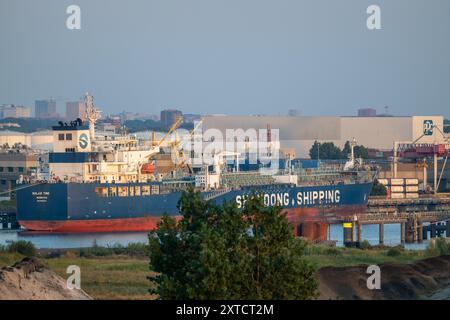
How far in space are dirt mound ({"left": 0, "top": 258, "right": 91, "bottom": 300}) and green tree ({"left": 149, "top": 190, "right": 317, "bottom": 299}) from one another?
3.86 metres

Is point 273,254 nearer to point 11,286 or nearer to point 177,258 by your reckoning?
point 177,258

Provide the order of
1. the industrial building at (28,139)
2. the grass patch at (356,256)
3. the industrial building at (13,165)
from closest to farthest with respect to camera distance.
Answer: the grass patch at (356,256) < the industrial building at (13,165) < the industrial building at (28,139)

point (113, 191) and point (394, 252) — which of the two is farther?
point (113, 191)

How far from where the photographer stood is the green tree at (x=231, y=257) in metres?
27.3

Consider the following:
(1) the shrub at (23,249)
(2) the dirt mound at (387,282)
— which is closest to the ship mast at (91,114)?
(1) the shrub at (23,249)

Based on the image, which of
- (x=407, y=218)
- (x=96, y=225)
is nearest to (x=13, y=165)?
(x=96, y=225)

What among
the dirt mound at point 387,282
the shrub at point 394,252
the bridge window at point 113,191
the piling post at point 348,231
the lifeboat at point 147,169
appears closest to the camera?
the dirt mound at point 387,282

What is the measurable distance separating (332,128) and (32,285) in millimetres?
93005

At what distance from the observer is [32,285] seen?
33.2 metres

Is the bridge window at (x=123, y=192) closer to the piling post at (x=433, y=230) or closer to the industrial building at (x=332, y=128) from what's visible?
the piling post at (x=433, y=230)

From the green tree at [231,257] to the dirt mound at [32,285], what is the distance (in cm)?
386

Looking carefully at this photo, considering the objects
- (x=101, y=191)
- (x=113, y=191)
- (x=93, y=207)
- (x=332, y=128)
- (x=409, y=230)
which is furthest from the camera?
(x=332, y=128)

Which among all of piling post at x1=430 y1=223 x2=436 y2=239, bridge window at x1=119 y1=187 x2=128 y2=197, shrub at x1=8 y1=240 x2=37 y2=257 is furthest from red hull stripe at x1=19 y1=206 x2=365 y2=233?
shrub at x1=8 y1=240 x2=37 y2=257

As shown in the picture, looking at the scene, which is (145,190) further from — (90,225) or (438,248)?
(438,248)
